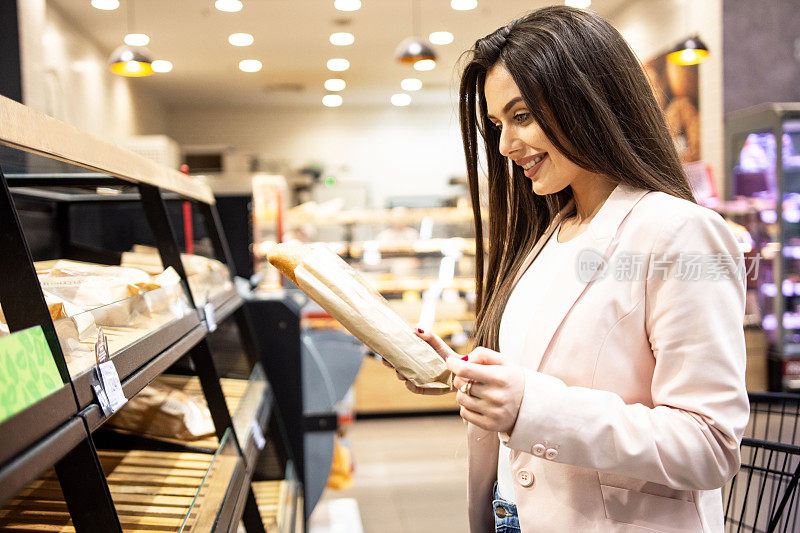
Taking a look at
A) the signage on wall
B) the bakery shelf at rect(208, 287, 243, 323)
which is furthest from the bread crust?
the signage on wall

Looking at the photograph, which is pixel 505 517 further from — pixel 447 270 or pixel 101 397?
pixel 447 270

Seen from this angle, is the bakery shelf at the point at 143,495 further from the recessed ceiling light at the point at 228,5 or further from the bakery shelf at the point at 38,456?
the recessed ceiling light at the point at 228,5

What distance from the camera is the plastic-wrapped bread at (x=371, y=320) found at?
3.92 feet

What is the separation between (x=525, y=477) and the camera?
1.15 m

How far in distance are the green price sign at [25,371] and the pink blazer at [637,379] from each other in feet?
2.00

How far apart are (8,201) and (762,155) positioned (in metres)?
6.55

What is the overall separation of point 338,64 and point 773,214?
6.26m

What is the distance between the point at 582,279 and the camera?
1115 millimetres

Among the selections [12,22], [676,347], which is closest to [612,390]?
[676,347]

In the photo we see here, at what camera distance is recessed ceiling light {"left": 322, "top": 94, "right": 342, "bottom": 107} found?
12312mm

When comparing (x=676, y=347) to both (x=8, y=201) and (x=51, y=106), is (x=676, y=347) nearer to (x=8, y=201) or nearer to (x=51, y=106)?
(x=8, y=201)

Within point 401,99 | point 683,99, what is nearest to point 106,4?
point 683,99

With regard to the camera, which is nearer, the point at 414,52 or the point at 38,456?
the point at 38,456

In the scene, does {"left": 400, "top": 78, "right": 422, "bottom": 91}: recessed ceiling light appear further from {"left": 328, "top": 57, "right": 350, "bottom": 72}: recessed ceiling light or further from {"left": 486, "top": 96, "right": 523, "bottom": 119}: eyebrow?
{"left": 486, "top": 96, "right": 523, "bottom": 119}: eyebrow
